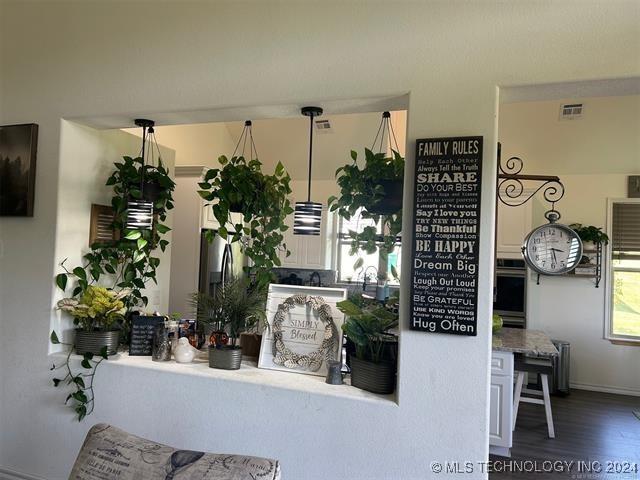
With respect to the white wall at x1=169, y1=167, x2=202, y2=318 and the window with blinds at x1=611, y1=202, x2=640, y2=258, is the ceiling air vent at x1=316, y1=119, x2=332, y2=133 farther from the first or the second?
the window with blinds at x1=611, y1=202, x2=640, y2=258

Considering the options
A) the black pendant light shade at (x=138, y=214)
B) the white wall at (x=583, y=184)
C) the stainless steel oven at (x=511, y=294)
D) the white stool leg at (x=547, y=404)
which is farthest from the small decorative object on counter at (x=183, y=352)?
the white wall at (x=583, y=184)

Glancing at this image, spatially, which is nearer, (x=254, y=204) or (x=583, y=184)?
(x=254, y=204)

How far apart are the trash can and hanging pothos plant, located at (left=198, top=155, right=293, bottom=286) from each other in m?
4.20

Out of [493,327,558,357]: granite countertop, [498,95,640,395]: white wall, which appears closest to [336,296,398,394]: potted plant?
[493,327,558,357]: granite countertop

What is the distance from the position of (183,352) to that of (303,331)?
28.0 inches

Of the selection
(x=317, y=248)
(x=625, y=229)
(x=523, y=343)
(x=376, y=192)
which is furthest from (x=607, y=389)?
(x=376, y=192)

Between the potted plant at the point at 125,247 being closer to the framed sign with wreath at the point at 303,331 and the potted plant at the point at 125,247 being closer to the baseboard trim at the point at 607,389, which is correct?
the framed sign with wreath at the point at 303,331

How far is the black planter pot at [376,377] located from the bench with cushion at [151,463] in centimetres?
80

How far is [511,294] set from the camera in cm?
560

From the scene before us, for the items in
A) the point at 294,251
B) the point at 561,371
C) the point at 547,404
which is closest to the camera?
the point at 547,404

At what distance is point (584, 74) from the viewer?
1.75m

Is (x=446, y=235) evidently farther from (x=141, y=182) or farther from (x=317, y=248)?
(x=317, y=248)

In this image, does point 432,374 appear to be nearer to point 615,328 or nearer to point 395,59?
point 395,59

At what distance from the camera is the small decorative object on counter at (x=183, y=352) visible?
2.51 metres
